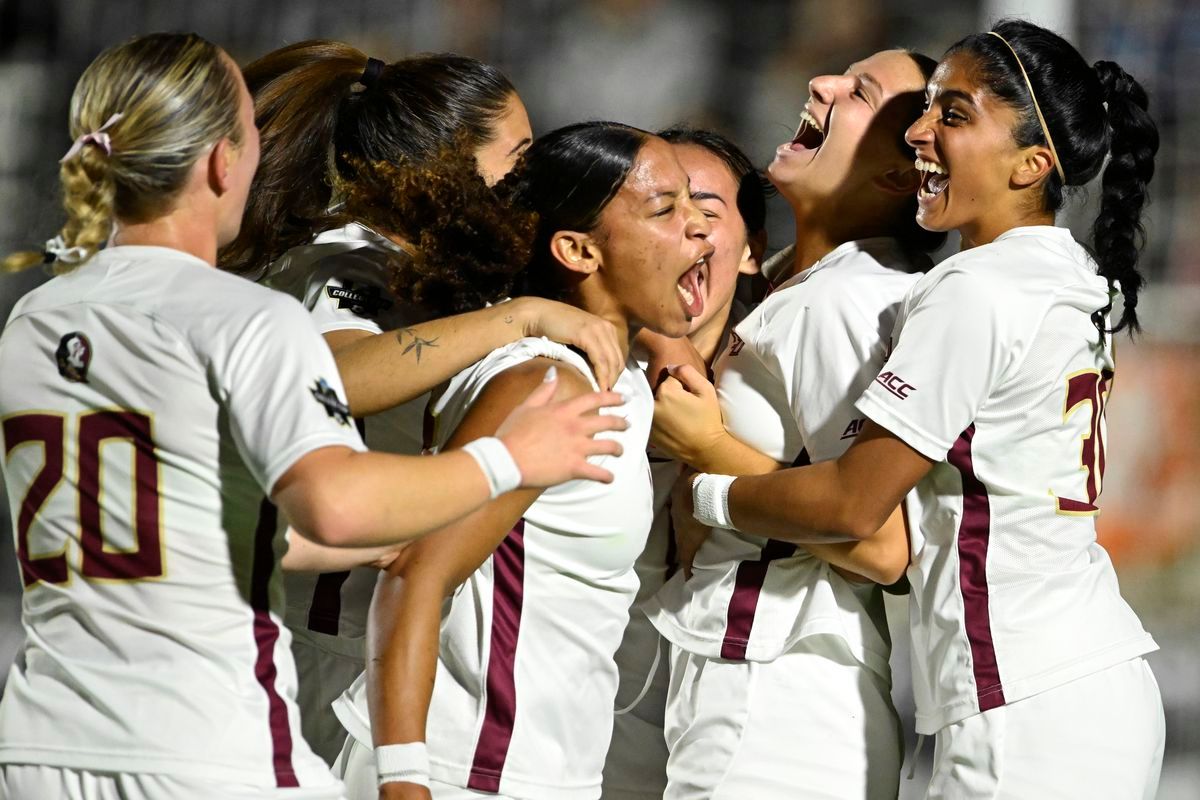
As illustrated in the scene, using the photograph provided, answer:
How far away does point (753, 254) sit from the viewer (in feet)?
10.0

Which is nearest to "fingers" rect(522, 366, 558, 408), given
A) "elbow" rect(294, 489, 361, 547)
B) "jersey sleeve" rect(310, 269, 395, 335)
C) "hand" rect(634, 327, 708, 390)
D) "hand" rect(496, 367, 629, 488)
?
"hand" rect(496, 367, 629, 488)

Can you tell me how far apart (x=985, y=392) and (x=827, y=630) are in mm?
480

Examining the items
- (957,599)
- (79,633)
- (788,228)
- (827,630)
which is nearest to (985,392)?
(957,599)

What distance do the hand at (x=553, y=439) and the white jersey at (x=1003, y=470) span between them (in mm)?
586

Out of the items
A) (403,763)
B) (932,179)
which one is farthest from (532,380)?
(932,179)

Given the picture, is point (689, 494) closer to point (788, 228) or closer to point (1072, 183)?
point (1072, 183)

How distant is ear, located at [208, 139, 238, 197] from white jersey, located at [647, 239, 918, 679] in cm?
104

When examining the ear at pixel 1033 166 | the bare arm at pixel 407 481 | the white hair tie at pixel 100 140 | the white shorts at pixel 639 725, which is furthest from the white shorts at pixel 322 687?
the ear at pixel 1033 166

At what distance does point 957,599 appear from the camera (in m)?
2.21

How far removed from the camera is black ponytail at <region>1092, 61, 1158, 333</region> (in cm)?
234

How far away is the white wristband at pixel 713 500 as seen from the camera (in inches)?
91.6

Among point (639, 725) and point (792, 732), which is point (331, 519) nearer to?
point (792, 732)

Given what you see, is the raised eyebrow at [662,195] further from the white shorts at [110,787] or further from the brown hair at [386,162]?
the white shorts at [110,787]

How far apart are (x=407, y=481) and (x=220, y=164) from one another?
462 mm
